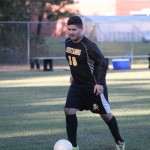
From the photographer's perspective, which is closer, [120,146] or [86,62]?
[86,62]

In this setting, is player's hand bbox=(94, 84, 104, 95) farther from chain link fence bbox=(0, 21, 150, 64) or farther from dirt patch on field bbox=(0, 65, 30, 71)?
chain link fence bbox=(0, 21, 150, 64)

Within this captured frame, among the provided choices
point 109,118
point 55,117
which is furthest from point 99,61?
point 55,117

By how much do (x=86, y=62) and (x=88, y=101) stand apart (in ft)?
1.84

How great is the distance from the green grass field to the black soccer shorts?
793mm

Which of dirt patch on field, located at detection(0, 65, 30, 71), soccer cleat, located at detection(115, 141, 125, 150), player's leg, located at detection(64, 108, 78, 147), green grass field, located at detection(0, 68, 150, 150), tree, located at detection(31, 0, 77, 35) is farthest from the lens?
tree, located at detection(31, 0, 77, 35)

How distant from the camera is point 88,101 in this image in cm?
755

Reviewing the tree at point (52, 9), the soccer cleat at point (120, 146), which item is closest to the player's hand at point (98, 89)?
the soccer cleat at point (120, 146)

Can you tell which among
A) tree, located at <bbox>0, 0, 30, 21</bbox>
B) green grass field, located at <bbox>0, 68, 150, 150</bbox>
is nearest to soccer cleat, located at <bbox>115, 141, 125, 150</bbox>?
green grass field, located at <bbox>0, 68, 150, 150</bbox>

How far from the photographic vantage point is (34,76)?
75.5 feet

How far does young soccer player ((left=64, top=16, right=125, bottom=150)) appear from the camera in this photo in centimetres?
733

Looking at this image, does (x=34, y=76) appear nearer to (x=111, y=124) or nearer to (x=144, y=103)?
(x=144, y=103)

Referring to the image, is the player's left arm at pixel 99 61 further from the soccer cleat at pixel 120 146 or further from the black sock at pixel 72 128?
the soccer cleat at pixel 120 146

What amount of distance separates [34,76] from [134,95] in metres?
8.44

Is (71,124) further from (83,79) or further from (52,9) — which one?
(52,9)
